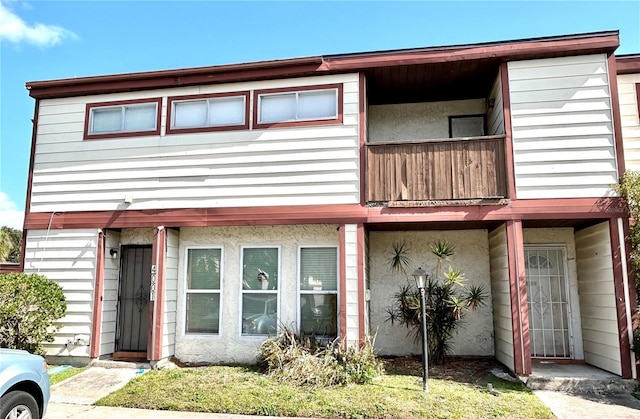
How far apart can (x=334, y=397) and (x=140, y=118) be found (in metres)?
7.01

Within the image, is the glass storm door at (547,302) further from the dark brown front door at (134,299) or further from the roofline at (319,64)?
the dark brown front door at (134,299)

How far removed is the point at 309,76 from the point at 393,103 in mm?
2558

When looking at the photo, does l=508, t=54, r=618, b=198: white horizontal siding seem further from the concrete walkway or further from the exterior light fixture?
the concrete walkway

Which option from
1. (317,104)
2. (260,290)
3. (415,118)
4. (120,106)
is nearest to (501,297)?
(415,118)

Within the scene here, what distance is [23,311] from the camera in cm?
801

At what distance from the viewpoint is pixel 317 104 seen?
29.2ft

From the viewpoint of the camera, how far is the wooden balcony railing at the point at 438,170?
8.10 m

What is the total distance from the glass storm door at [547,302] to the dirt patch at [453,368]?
1135 mm

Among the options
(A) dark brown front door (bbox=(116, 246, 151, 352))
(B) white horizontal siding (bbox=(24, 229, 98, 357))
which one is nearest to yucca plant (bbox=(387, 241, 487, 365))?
(A) dark brown front door (bbox=(116, 246, 151, 352))

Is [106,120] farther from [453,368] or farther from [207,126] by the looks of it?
[453,368]

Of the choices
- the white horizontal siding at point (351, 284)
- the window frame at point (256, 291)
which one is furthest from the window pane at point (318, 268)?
the white horizontal siding at point (351, 284)

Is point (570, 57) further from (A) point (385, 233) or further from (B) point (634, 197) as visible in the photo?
(A) point (385, 233)

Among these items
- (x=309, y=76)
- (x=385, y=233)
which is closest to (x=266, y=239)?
(x=385, y=233)

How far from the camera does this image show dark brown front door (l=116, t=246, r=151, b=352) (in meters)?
9.38
